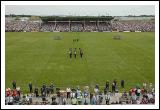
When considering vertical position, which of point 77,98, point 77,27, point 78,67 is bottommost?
point 77,98

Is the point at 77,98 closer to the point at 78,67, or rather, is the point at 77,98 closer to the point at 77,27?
the point at 78,67

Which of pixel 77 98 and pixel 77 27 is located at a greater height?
pixel 77 27

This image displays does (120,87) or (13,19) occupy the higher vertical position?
(13,19)

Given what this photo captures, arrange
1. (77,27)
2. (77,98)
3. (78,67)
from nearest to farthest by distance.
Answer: (77,98) < (78,67) < (77,27)

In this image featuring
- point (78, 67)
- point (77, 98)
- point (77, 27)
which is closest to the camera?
point (77, 98)

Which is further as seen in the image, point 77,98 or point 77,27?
point 77,27

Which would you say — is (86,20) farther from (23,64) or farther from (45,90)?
(45,90)

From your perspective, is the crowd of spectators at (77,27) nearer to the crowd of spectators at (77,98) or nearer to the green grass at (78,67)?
the green grass at (78,67)

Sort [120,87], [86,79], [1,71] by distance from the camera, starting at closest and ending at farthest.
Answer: [1,71]
[120,87]
[86,79]

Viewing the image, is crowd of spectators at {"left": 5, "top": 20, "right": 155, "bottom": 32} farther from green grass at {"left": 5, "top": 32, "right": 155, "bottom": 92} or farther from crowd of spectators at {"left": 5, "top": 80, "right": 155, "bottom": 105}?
crowd of spectators at {"left": 5, "top": 80, "right": 155, "bottom": 105}

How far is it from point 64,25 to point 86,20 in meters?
6.50

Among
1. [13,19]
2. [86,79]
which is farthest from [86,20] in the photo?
[86,79]

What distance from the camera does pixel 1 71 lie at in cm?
1566

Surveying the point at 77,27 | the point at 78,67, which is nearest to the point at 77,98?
the point at 78,67
